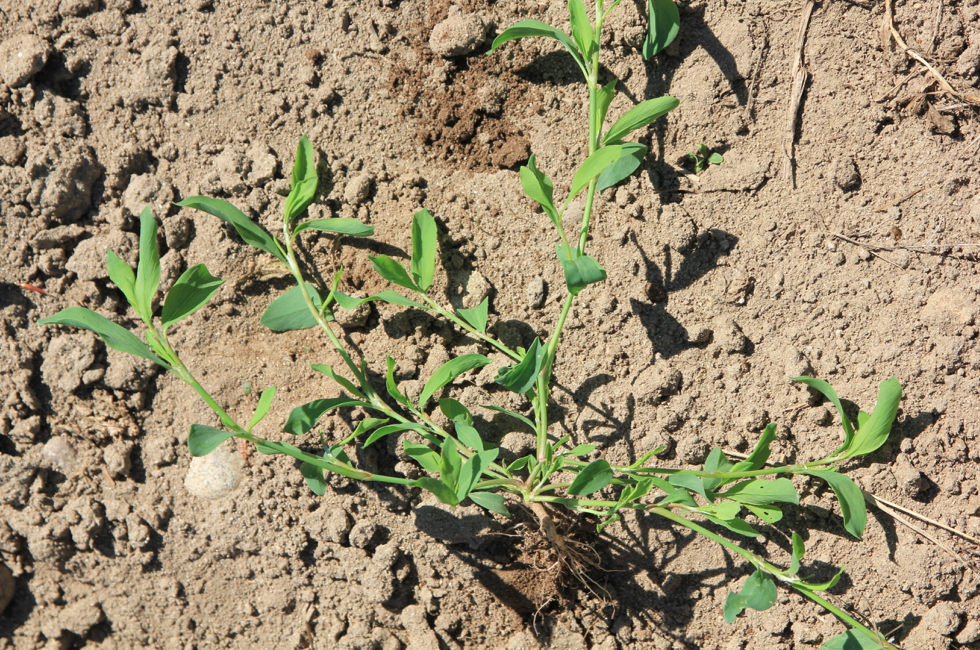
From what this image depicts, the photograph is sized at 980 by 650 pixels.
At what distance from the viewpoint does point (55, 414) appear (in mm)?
1803

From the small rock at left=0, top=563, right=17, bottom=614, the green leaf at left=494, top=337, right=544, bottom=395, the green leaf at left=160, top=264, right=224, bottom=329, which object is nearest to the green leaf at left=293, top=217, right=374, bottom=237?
the green leaf at left=160, top=264, right=224, bottom=329

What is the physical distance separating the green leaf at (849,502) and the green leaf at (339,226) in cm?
111

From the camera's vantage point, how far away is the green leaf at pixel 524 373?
1398 millimetres

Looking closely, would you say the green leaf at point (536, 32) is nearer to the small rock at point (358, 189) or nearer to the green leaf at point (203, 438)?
the small rock at point (358, 189)

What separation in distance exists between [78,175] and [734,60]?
5.43 feet

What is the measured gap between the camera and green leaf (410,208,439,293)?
5.15ft

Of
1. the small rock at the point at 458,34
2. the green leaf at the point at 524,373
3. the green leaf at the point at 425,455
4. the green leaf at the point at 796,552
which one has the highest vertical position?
the small rock at the point at 458,34

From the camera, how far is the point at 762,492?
1484 mm

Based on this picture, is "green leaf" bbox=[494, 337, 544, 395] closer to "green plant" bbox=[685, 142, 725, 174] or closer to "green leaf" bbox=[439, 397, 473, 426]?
"green leaf" bbox=[439, 397, 473, 426]

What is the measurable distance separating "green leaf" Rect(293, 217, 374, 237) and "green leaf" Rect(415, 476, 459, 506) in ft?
1.93

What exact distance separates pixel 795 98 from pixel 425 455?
48.1 inches

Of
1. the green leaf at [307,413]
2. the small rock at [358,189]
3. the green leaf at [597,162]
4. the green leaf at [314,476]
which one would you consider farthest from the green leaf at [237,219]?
the green leaf at [597,162]

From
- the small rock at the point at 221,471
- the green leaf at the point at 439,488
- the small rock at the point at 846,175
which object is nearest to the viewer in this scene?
the green leaf at the point at 439,488

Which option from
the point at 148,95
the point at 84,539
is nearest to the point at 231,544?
the point at 84,539
